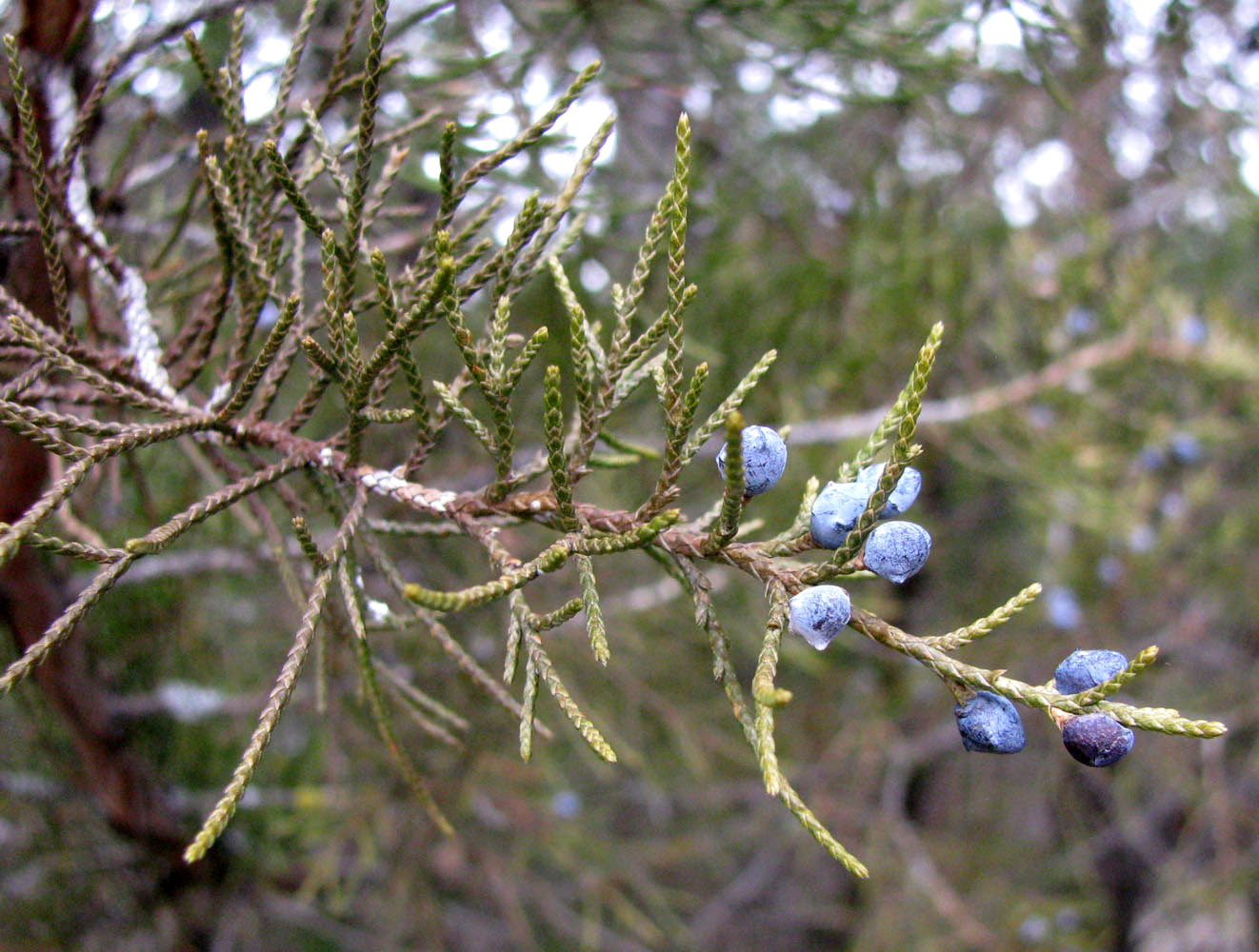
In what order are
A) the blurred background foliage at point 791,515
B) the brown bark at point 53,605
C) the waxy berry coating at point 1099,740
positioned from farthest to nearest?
the blurred background foliage at point 791,515 < the brown bark at point 53,605 < the waxy berry coating at point 1099,740

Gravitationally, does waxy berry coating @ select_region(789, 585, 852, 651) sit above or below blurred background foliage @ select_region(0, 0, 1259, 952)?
above

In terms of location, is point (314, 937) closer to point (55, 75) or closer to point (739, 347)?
point (739, 347)

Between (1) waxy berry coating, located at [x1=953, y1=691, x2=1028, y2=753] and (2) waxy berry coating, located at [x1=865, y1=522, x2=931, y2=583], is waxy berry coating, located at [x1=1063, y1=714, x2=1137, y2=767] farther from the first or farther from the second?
(2) waxy berry coating, located at [x1=865, y1=522, x2=931, y2=583]

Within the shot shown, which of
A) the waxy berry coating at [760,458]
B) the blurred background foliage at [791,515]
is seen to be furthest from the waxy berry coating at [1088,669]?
the blurred background foliage at [791,515]

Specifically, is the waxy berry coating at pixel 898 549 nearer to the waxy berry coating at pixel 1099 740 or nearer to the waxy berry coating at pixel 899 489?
the waxy berry coating at pixel 899 489

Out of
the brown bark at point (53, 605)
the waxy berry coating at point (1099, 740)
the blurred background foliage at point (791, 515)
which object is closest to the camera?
the waxy berry coating at point (1099, 740)

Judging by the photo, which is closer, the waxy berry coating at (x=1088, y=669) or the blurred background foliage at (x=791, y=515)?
the waxy berry coating at (x=1088, y=669)

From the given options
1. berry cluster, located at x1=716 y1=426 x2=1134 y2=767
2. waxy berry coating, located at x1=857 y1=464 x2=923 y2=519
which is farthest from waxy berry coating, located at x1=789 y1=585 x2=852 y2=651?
waxy berry coating, located at x1=857 y1=464 x2=923 y2=519
